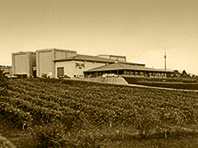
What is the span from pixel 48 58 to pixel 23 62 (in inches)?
349

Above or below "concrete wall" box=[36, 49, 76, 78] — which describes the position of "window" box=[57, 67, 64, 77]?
below

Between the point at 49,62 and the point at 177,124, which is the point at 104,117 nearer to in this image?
the point at 177,124

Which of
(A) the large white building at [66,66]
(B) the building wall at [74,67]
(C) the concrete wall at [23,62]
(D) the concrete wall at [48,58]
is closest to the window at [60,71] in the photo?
(A) the large white building at [66,66]

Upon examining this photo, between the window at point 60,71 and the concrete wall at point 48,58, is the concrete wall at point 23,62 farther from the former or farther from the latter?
the window at point 60,71

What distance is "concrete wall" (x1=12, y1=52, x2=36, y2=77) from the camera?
62250 mm

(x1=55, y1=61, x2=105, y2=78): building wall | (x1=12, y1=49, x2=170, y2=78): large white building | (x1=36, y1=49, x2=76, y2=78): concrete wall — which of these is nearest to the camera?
(x1=12, y1=49, x2=170, y2=78): large white building

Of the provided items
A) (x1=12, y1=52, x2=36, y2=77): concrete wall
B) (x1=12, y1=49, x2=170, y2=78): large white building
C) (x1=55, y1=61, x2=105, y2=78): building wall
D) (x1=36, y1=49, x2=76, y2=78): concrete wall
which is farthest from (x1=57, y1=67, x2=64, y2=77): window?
(x1=12, y1=52, x2=36, y2=77): concrete wall

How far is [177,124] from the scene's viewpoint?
10336 mm

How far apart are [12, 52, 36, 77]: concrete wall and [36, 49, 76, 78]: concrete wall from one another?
11.8 feet

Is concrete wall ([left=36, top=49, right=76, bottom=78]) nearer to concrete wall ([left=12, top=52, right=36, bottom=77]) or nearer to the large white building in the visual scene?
the large white building

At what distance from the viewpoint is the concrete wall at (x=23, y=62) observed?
62250 millimetres

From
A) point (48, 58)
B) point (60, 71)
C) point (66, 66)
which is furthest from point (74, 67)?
point (48, 58)

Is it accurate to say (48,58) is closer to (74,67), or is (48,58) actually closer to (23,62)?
(23,62)

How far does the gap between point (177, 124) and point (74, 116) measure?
4.22 m
